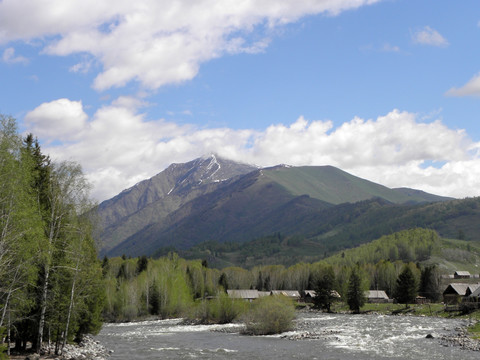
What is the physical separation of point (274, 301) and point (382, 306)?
70609 millimetres

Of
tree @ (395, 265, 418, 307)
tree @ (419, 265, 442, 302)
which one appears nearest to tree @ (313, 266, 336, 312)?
tree @ (395, 265, 418, 307)

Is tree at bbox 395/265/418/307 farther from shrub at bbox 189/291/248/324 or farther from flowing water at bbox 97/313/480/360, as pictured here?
shrub at bbox 189/291/248/324

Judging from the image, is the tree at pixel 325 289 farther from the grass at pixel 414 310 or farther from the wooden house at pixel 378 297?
the wooden house at pixel 378 297

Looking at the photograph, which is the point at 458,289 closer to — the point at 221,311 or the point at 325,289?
the point at 325,289

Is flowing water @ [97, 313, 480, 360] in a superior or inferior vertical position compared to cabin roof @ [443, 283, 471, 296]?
inferior

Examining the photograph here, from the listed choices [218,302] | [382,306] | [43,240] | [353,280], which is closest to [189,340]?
[218,302]

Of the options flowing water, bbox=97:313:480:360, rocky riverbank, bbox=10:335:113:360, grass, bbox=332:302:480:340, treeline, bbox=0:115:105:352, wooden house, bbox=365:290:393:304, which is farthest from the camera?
wooden house, bbox=365:290:393:304

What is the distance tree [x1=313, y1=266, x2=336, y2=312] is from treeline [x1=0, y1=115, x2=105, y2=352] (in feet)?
303

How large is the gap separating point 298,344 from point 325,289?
2937 inches

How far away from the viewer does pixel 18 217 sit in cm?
3481

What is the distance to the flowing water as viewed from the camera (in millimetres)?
55781

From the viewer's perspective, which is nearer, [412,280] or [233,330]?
[233,330]

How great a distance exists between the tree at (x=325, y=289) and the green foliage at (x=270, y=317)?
4996cm

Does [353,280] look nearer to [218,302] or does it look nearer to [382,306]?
[382,306]
